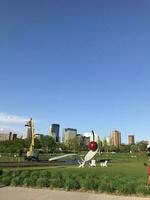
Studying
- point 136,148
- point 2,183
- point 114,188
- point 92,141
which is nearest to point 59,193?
point 114,188

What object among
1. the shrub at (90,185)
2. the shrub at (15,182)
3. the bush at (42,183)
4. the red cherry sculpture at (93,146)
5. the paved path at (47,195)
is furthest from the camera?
the red cherry sculpture at (93,146)

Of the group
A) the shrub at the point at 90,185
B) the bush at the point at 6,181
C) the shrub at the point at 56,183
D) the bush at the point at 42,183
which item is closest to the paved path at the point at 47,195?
the shrub at the point at 90,185

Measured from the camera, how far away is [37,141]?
149000 millimetres

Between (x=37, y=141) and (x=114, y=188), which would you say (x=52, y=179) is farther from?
(x=37, y=141)

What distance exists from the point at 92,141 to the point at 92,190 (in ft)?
90.8

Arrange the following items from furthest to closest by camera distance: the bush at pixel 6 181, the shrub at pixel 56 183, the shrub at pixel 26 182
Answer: the bush at pixel 6 181 < the shrub at pixel 26 182 < the shrub at pixel 56 183

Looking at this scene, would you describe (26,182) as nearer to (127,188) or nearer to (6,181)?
(6,181)

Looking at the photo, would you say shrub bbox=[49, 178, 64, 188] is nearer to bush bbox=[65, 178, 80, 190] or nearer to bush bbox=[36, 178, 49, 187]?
bush bbox=[36, 178, 49, 187]

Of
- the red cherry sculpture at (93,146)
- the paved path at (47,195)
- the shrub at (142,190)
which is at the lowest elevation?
the paved path at (47,195)

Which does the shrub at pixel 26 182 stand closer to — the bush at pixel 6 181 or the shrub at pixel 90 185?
the bush at pixel 6 181

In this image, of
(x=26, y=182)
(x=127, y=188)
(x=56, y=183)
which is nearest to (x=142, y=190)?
(x=127, y=188)

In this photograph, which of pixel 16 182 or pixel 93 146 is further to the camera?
pixel 93 146

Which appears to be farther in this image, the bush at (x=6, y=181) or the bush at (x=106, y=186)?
the bush at (x=6, y=181)

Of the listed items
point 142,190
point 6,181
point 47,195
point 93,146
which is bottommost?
point 47,195
